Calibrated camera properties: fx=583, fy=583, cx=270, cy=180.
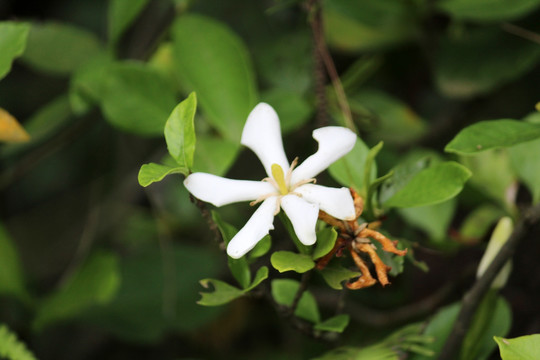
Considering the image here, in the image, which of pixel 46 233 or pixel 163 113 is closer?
pixel 163 113

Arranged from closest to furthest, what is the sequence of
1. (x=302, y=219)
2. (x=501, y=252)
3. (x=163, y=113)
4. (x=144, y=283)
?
(x=302, y=219) < (x=501, y=252) < (x=163, y=113) < (x=144, y=283)

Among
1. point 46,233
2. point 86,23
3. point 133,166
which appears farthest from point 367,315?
point 86,23

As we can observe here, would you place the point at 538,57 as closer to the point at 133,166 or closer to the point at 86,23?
the point at 133,166

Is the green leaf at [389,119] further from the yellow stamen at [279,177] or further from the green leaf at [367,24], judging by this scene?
the yellow stamen at [279,177]

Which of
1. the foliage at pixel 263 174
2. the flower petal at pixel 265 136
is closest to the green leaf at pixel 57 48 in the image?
the foliage at pixel 263 174

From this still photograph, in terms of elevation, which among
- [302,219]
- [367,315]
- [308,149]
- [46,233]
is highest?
[302,219]

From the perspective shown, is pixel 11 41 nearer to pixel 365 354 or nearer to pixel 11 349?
pixel 11 349
